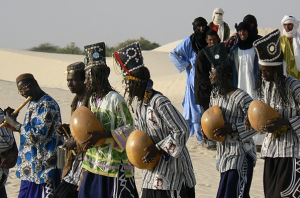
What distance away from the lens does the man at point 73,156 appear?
7.09m

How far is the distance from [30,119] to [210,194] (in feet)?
11.4

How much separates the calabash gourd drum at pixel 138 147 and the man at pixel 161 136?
45 mm

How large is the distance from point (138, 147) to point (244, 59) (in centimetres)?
614

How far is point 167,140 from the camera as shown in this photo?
20.0 feet

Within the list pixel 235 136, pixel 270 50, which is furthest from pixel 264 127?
pixel 270 50

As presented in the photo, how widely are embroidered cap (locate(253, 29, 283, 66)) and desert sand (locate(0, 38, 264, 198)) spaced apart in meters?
3.70

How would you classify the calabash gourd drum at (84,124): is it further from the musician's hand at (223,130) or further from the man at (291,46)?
the man at (291,46)

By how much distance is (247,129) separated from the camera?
665 cm

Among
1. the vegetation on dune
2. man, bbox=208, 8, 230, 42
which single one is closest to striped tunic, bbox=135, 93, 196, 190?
man, bbox=208, 8, 230, 42

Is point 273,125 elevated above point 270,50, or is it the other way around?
point 270,50

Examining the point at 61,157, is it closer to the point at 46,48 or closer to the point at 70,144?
the point at 70,144

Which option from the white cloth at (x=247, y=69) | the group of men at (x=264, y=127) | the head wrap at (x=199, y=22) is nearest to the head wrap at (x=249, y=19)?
the white cloth at (x=247, y=69)

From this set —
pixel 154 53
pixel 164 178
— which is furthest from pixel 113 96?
pixel 154 53

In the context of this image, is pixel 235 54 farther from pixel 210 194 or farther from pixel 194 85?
pixel 210 194
